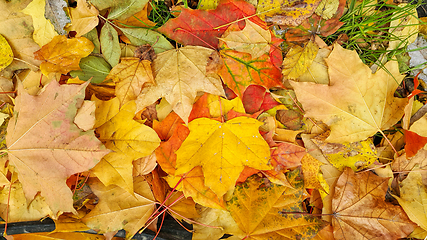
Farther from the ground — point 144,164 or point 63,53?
point 63,53

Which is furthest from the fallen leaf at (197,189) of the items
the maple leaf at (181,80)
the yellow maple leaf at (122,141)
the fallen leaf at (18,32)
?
the fallen leaf at (18,32)

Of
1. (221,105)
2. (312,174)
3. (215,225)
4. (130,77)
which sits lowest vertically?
(215,225)

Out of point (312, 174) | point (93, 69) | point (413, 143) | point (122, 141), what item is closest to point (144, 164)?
point (122, 141)

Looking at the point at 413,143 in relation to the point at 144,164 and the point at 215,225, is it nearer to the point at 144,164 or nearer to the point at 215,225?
the point at 215,225

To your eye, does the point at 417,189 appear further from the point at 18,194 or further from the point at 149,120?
the point at 18,194

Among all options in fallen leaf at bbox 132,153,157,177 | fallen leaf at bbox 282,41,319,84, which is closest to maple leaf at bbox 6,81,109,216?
fallen leaf at bbox 132,153,157,177

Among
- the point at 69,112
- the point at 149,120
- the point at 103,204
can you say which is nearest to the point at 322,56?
the point at 149,120

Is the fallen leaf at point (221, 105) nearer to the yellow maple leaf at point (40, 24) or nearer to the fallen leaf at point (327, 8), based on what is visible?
the fallen leaf at point (327, 8)
